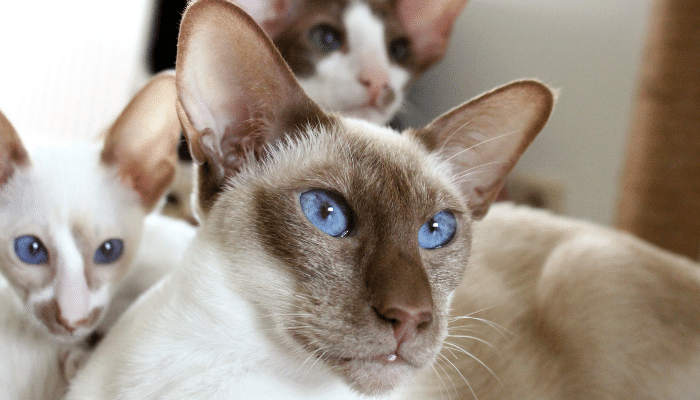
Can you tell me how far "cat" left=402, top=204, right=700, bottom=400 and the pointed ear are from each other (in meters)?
0.13

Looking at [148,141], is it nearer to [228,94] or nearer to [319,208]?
[228,94]

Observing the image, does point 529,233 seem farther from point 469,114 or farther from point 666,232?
point 666,232

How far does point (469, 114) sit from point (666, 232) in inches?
63.9

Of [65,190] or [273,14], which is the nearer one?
[65,190]

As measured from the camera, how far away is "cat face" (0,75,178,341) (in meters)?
0.86

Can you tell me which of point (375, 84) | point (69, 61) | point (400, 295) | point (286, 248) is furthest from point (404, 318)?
point (69, 61)

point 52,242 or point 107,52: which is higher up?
point 52,242

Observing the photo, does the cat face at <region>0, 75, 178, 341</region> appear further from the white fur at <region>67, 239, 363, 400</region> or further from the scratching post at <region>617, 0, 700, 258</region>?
the scratching post at <region>617, 0, 700, 258</region>

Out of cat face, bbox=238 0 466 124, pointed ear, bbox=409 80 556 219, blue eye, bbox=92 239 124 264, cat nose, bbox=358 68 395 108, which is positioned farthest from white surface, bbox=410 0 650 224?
blue eye, bbox=92 239 124 264

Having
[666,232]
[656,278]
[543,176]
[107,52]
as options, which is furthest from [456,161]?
[543,176]

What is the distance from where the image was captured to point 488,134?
925 millimetres

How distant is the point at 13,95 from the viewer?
1511 mm

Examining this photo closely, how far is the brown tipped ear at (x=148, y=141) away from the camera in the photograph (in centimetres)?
94

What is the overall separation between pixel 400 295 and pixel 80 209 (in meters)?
0.54
